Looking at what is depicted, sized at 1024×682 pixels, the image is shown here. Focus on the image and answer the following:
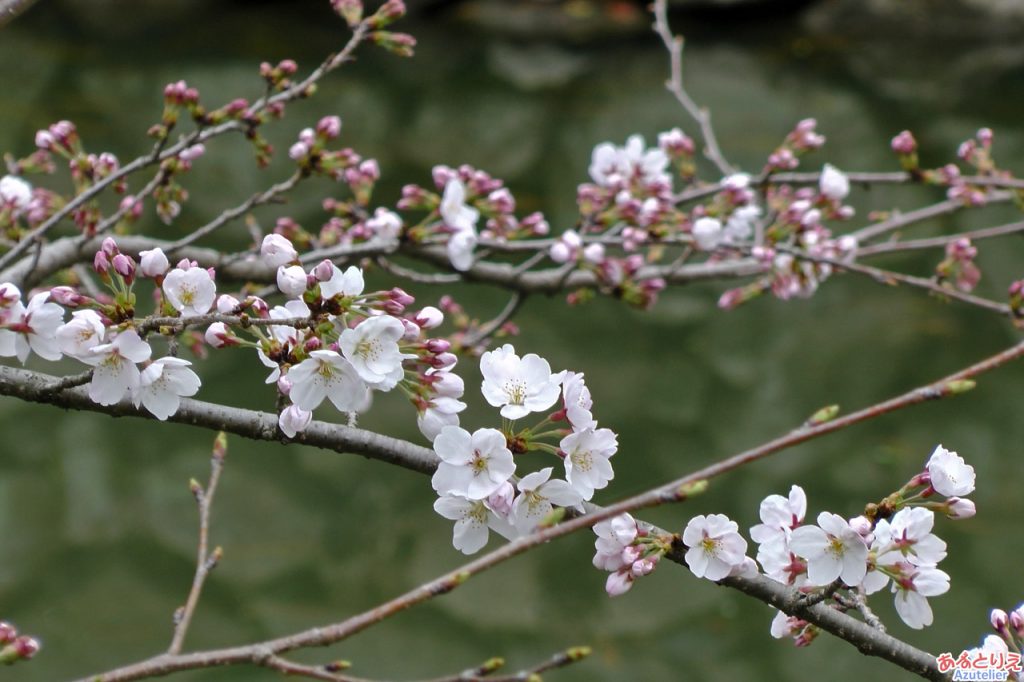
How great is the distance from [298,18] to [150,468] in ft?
23.1

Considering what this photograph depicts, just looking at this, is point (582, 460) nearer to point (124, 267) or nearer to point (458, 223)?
point (124, 267)

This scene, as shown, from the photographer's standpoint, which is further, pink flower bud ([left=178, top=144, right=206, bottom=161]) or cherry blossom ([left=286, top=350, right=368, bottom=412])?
pink flower bud ([left=178, top=144, right=206, bottom=161])

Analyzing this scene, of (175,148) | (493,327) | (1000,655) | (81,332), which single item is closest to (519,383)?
(81,332)

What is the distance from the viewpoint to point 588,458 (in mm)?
808

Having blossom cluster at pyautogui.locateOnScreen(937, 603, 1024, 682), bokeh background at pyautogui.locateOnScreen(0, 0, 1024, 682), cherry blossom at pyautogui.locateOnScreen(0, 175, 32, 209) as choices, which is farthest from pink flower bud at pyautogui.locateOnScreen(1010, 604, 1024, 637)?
bokeh background at pyautogui.locateOnScreen(0, 0, 1024, 682)

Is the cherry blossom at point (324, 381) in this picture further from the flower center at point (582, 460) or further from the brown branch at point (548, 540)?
the flower center at point (582, 460)

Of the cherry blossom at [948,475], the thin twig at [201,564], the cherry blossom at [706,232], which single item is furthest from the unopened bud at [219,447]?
the cherry blossom at [706,232]

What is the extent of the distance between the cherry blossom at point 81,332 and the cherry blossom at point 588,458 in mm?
368

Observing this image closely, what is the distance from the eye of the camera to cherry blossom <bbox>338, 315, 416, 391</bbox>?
721 mm

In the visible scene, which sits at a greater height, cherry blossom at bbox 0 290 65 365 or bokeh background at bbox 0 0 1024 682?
cherry blossom at bbox 0 290 65 365

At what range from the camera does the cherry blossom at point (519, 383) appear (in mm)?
789

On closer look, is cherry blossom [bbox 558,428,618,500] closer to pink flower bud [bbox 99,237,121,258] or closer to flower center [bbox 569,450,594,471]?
flower center [bbox 569,450,594,471]

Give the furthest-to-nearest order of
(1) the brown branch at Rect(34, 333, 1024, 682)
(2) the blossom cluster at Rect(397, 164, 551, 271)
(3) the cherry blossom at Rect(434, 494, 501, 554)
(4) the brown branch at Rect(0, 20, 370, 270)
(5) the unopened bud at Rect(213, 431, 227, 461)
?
(2) the blossom cluster at Rect(397, 164, 551, 271) < (4) the brown branch at Rect(0, 20, 370, 270) < (5) the unopened bud at Rect(213, 431, 227, 461) < (3) the cherry blossom at Rect(434, 494, 501, 554) < (1) the brown branch at Rect(34, 333, 1024, 682)

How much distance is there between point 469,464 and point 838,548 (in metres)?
0.31
